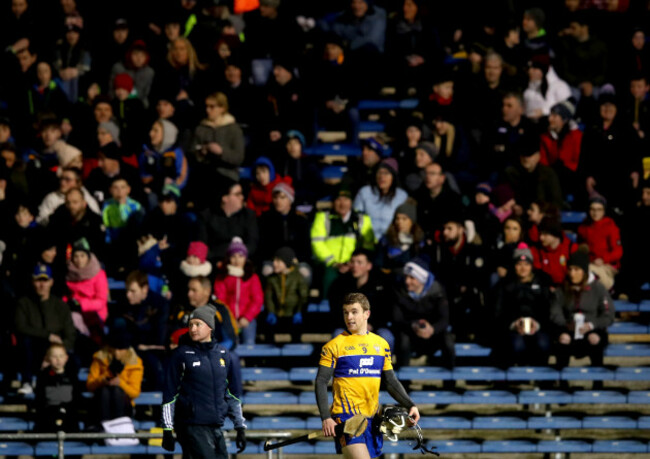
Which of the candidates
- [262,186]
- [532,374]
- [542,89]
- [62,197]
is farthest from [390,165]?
[62,197]

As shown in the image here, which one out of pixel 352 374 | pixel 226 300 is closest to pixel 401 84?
pixel 226 300

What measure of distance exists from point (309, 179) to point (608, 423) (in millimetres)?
4864

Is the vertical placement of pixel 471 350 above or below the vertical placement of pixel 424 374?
above

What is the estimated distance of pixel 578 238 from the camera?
15.8m

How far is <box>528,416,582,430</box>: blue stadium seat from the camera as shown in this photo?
14.5 metres

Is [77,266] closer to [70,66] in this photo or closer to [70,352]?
[70,352]

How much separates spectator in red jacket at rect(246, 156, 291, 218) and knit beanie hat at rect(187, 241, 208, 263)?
50.9 inches

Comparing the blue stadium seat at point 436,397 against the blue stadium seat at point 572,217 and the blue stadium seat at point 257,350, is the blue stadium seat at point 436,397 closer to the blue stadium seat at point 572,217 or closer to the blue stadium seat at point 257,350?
the blue stadium seat at point 257,350

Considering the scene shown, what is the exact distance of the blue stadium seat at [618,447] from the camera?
14.3 metres

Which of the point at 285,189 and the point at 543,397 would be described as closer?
the point at 543,397

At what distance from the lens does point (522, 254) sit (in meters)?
14.6

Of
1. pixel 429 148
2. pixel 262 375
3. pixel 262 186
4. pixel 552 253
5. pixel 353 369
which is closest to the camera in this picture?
pixel 353 369

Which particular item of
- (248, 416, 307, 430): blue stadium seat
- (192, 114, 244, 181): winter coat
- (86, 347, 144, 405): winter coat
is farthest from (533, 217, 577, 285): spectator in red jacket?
(86, 347, 144, 405): winter coat

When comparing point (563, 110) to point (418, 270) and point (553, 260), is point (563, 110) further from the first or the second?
point (418, 270)
